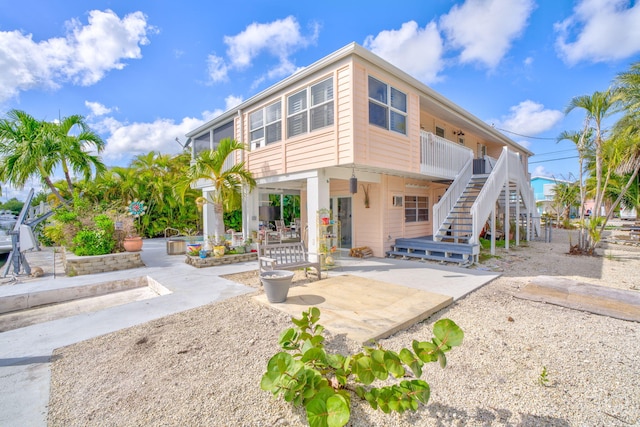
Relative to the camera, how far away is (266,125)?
9625 millimetres

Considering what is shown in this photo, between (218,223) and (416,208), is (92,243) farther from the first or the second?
(416,208)

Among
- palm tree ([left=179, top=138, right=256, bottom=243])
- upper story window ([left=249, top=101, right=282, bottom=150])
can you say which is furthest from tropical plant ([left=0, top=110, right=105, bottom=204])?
upper story window ([left=249, top=101, right=282, bottom=150])

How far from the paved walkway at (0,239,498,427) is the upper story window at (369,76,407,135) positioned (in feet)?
13.4

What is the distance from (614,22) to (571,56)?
5142 millimetres

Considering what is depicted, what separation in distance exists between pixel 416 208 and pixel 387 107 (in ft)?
16.0

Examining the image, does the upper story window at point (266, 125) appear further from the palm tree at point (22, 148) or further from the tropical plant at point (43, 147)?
the palm tree at point (22, 148)

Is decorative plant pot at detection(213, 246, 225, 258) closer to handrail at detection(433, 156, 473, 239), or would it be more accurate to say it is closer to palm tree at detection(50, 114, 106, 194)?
palm tree at detection(50, 114, 106, 194)

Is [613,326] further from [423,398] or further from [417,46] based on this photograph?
[417,46]

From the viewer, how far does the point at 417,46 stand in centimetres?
1094

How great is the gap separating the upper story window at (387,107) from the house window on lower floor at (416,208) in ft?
10.7

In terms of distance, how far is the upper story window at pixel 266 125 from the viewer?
362 inches

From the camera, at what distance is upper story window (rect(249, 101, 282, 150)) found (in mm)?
9195

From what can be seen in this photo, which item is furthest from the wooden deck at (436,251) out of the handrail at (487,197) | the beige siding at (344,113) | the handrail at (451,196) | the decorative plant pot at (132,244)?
the decorative plant pot at (132,244)

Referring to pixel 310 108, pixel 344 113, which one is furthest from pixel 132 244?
pixel 344 113
